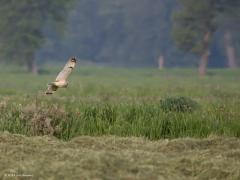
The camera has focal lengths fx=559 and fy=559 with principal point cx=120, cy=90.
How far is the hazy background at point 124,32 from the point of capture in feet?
172

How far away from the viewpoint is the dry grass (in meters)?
8.31

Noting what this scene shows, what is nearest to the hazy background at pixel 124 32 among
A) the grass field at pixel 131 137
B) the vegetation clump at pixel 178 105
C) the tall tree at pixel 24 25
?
the tall tree at pixel 24 25

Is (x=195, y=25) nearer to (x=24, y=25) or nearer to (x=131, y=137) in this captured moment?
(x=24, y=25)

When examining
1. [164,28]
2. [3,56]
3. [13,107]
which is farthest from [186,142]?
[164,28]

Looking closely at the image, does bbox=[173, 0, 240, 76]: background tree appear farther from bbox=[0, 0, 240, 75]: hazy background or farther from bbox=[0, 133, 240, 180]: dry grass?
bbox=[0, 133, 240, 180]: dry grass

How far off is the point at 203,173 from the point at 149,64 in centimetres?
7855

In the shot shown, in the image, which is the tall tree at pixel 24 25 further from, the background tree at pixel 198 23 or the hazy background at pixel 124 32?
the background tree at pixel 198 23

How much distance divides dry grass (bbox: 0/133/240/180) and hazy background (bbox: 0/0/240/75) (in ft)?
136

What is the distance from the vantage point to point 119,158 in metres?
8.73

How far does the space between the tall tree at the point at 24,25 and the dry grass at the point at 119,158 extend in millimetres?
43050

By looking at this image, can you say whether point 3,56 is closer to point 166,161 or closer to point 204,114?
point 204,114

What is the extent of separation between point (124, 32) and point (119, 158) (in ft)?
271

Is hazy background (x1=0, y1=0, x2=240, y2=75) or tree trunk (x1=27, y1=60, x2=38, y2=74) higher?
hazy background (x1=0, y1=0, x2=240, y2=75)

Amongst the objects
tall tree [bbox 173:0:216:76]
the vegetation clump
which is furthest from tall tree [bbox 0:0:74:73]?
the vegetation clump
